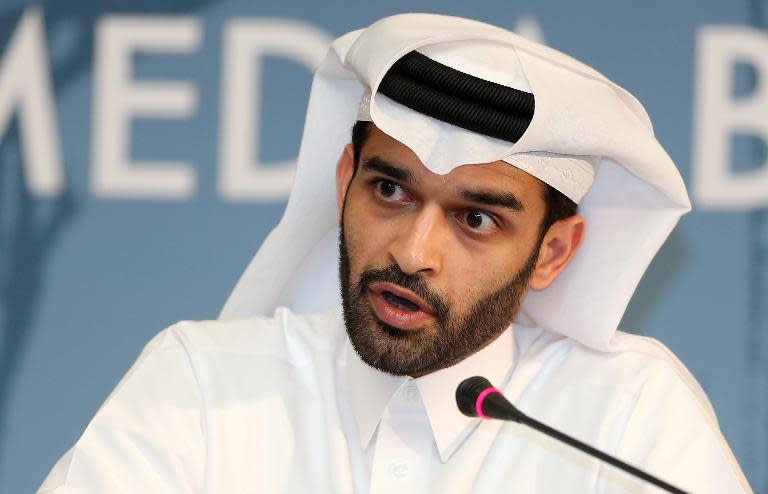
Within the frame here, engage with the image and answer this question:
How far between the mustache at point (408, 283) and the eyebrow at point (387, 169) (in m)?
0.15

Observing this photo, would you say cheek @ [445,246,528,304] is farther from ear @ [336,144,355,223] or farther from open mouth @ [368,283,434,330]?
ear @ [336,144,355,223]

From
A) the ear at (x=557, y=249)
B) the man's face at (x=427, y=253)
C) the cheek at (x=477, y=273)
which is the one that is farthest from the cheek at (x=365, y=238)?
the ear at (x=557, y=249)

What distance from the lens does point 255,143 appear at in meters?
2.98

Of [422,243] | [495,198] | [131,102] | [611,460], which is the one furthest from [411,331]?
[131,102]

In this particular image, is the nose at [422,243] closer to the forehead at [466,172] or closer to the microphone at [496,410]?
the forehead at [466,172]

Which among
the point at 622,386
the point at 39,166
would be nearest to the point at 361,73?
the point at 622,386

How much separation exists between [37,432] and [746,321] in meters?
1.69

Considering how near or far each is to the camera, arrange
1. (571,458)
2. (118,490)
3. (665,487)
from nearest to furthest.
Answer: (665,487), (118,490), (571,458)

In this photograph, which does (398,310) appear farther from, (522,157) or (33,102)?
(33,102)

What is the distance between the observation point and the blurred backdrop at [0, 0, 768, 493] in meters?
2.93

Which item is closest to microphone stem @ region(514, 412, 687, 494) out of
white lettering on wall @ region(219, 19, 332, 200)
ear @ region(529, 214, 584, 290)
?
ear @ region(529, 214, 584, 290)

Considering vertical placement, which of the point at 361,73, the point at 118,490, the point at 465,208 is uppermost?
the point at 361,73

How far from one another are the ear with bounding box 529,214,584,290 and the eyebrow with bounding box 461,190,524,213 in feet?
0.50

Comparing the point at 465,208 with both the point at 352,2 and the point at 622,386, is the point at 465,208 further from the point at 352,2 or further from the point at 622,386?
the point at 352,2
